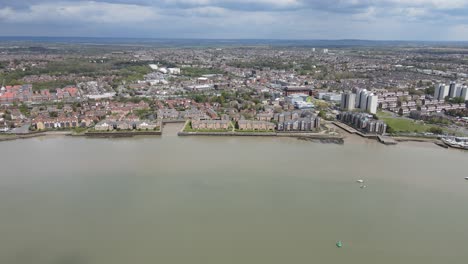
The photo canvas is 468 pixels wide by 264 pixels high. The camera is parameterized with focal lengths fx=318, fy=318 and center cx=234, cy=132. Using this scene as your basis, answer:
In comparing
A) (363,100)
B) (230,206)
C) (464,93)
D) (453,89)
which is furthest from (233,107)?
(464,93)

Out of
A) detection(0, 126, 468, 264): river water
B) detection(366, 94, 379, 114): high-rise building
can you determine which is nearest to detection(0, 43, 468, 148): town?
detection(366, 94, 379, 114): high-rise building

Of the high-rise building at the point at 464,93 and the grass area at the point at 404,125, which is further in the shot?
the high-rise building at the point at 464,93

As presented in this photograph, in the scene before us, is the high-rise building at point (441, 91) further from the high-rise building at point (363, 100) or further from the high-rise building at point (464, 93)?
the high-rise building at point (363, 100)

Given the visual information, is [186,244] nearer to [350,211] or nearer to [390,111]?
[350,211]

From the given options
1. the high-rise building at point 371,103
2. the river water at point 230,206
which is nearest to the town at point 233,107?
the high-rise building at point 371,103

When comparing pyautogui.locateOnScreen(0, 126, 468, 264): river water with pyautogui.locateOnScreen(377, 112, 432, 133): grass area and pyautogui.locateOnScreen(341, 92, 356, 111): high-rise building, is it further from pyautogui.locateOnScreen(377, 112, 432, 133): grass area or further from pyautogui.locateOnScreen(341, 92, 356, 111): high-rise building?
pyautogui.locateOnScreen(341, 92, 356, 111): high-rise building

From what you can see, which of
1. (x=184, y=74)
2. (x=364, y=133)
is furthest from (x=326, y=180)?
(x=184, y=74)
